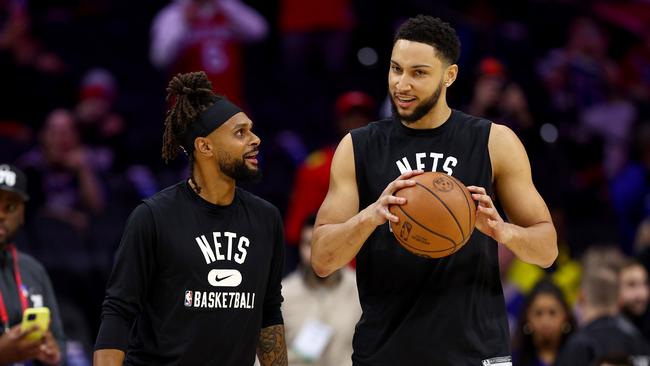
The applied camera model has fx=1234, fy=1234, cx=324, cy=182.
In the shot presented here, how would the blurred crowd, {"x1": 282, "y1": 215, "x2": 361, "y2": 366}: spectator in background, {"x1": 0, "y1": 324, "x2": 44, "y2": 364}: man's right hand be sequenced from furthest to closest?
the blurred crowd
{"x1": 282, "y1": 215, "x2": 361, "y2": 366}: spectator in background
{"x1": 0, "y1": 324, "x2": 44, "y2": 364}: man's right hand

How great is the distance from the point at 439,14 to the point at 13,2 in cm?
445

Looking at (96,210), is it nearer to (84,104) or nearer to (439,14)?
(84,104)

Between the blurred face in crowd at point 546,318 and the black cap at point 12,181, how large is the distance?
3818mm

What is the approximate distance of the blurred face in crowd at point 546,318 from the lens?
341 inches

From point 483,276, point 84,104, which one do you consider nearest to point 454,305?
point 483,276

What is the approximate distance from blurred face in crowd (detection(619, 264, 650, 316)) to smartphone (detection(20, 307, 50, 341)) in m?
4.73

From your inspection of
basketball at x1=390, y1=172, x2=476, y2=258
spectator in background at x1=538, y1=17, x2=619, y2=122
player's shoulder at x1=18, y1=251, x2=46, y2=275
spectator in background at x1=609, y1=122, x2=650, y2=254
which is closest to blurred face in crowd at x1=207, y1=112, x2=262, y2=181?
basketball at x1=390, y1=172, x2=476, y2=258

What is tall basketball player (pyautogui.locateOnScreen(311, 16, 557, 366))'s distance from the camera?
17.0 ft

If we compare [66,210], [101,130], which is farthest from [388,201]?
[101,130]

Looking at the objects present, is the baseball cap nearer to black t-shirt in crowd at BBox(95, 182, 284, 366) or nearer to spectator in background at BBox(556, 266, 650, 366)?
spectator in background at BBox(556, 266, 650, 366)

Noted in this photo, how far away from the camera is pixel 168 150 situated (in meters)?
5.55

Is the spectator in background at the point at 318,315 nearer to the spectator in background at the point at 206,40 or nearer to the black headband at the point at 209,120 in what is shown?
the black headband at the point at 209,120

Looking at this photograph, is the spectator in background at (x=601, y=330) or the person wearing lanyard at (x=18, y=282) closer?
the person wearing lanyard at (x=18, y=282)

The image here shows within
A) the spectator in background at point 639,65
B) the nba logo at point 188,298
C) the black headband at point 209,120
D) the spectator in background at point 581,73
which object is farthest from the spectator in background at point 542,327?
the spectator in background at point 639,65
